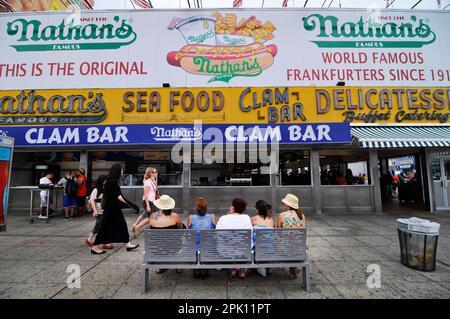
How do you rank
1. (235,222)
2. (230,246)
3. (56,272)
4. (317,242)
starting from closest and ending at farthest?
(230,246) → (235,222) → (56,272) → (317,242)

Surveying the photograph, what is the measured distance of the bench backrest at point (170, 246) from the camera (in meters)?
3.51

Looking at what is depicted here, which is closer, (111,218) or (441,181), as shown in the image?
(111,218)

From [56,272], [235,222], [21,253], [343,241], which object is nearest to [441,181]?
[343,241]

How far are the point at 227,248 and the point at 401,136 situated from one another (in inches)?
368

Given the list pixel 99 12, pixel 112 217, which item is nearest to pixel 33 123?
pixel 99 12

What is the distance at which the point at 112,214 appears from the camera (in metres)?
4.98

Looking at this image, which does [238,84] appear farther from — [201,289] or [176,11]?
[201,289]

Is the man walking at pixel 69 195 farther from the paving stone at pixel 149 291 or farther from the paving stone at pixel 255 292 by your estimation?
the paving stone at pixel 255 292

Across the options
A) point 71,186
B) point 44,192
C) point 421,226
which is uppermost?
point 71,186

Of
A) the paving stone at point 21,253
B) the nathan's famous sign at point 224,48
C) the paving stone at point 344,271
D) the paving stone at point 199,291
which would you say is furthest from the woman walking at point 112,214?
the nathan's famous sign at point 224,48

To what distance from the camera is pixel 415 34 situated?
11.1m

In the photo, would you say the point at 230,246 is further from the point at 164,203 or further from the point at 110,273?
the point at 110,273

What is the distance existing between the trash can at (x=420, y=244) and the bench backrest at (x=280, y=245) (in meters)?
2.40

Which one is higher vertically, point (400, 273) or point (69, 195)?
point (69, 195)
